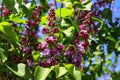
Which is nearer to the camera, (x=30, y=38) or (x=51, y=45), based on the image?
(x=51, y=45)

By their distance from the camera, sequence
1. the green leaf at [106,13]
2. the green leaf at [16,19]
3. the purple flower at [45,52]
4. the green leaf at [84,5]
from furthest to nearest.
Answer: the green leaf at [106,13] → the green leaf at [84,5] → the green leaf at [16,19] → the purple flower at [45,52]

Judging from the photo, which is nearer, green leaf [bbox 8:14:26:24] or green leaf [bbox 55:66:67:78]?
green leaf [bbox 55:66:67:78]

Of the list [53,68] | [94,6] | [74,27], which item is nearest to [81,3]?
[74,27]

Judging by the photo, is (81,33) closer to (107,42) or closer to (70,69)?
(70,69)

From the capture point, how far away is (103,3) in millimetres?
2688

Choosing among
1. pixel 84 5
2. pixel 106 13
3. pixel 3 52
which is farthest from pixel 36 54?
pixel 106 13

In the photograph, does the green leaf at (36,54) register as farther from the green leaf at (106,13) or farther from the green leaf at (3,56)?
the green leaf at (106,13)

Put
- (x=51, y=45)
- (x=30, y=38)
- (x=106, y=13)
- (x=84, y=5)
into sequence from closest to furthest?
(x=51, y=45)
(x=30, y=38)
(x=84, y=5)
(x=106, y=13)

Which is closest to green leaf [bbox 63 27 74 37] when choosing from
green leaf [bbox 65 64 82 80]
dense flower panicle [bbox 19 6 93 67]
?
dense flower panicle [bbox 19 6 93 67]

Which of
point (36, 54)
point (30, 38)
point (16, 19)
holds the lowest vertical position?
point (36, 54)

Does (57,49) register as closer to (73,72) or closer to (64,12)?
(73,72)

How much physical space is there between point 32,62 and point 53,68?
0.21m

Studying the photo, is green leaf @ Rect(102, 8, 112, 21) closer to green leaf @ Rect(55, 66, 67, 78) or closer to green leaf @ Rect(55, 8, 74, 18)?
green leaf @ Rect(55, 8, 74, 18)

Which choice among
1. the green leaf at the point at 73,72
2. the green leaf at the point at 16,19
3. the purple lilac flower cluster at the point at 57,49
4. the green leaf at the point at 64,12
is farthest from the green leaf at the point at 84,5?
the green leaf at the point at 73,72
